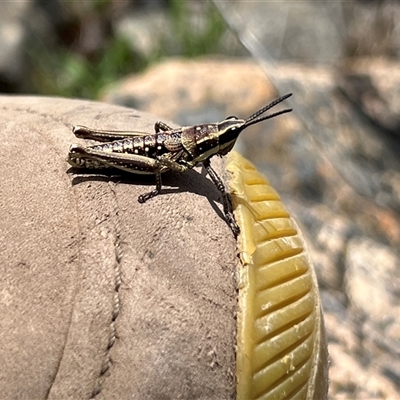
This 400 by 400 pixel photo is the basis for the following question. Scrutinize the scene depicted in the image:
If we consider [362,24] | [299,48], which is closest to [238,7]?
[299,48]

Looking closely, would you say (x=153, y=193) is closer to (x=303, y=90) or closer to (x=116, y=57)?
(x=303, y=90)

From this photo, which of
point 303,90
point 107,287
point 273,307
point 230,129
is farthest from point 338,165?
point 107,287

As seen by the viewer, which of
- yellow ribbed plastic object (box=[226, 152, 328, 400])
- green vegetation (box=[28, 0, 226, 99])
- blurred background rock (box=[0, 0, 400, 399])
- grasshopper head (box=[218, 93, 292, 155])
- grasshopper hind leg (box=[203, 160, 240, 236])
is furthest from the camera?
green vegetation (box=[28, 0, 226, 99])

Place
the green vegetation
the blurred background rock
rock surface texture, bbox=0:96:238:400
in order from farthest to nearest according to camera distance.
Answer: the green vegetation < the blurred background rock < rock surface texture, bbox=0:96:238:400

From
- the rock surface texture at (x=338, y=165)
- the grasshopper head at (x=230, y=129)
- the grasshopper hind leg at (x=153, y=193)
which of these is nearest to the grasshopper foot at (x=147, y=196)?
the grasshopper hind leg at (x=153, y=193)

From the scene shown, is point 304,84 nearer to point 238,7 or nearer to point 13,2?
point 238,7

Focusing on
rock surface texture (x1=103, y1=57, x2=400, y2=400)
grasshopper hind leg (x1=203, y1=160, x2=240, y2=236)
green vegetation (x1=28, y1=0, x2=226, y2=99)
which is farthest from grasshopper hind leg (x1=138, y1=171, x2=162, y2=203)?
green vegetation (x1=28, y1=0, x2=226, y2=99)

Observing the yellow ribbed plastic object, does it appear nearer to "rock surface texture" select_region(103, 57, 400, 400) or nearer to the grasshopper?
the grasshopper
